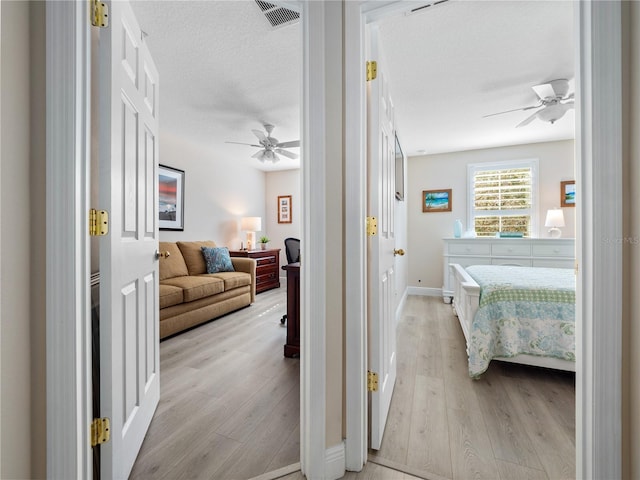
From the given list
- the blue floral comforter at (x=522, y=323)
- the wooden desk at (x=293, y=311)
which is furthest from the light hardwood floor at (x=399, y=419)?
the blue floral comforter at (x=522, y=323)

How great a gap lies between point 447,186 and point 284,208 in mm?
3276

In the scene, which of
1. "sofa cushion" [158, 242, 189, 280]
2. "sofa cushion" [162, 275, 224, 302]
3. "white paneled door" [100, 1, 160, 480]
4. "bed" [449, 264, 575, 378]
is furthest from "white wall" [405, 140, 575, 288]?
"white paneled door" [100, 1, 160, 480]

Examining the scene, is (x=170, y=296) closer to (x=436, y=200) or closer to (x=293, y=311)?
(x=293, y=311)

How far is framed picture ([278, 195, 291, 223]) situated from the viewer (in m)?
6.30

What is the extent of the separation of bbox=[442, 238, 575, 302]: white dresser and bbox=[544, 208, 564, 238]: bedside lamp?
9.0 inches

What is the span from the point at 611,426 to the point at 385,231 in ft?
3.62

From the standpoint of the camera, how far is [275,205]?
6434 millimetres

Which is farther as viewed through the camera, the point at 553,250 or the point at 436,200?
the point at 436,200

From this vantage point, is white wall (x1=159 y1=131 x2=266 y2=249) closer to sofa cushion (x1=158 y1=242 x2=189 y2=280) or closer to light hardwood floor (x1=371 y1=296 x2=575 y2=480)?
sofa cushion (x1=158 y1=242 x2=189 y2=280)

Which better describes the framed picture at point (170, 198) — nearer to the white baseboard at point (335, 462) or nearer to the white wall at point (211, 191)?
the white wall at point (211, 191)

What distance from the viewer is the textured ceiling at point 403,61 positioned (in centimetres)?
188

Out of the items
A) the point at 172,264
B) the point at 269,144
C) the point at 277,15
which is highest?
the point at 277,15

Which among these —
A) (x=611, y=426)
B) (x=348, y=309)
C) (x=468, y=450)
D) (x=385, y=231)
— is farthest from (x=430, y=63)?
(x=468, y=450)

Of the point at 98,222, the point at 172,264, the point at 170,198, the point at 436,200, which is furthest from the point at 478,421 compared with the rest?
the point at 170,198
